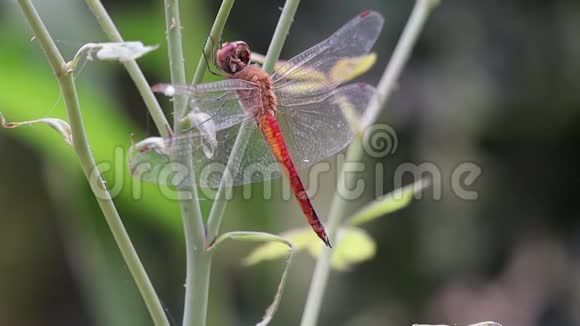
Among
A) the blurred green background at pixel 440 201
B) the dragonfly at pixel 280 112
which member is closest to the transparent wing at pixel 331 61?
the dragonfly at pixel 280 112

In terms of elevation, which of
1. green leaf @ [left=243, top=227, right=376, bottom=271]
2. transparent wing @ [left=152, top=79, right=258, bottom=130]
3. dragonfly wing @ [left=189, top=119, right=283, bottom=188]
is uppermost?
transparent wing @ [left=152, top=79, right=258, bottom=130]

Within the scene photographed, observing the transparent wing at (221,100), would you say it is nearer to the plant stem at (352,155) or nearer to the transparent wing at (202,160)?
the transparent wing at (202,160)

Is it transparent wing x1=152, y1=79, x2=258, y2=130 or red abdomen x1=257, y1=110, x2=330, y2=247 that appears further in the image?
red abdomen x1=257, y1=110, x2=330, y2=247

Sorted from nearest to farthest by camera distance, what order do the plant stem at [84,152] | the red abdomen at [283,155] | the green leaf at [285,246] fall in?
the plant stem at [84,152] < the red abdomen at [283,155] < the green leaf at [285,246]

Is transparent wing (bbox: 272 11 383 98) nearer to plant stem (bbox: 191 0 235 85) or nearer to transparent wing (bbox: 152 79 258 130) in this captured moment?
transparent wing (bbox: 152 79 258 130)

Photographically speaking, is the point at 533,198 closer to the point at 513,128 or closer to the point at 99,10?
the point at 513,128

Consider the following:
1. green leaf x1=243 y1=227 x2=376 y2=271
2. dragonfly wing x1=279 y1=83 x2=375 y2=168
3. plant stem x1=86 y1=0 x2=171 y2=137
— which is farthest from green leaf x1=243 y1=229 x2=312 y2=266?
plant stem x1=86 y1=0 x2=171 y2=137
